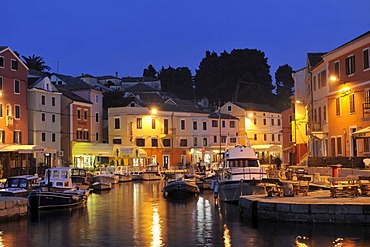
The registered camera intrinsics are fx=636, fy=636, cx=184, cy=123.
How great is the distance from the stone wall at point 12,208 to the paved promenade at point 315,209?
12.3 metres

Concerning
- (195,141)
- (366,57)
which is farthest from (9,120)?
(366,57)

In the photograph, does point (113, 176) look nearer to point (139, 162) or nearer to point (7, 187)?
point (139, 162)

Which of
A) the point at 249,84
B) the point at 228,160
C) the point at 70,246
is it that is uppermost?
the point at 249,84

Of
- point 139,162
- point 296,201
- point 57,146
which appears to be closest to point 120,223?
point 296,201

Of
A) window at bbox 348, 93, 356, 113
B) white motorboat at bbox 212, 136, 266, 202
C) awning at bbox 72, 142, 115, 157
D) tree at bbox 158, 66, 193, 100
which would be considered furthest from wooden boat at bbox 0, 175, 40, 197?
tree at bbox 158, 66, 193, 100

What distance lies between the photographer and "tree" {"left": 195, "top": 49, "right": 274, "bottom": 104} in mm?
143500

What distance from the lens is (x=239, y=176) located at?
142ft

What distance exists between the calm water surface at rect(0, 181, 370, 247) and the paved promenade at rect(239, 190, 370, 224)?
1.78 feet

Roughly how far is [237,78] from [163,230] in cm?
11950

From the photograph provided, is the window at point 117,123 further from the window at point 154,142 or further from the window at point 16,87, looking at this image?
the window at point 16,87

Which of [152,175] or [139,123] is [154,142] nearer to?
[139,123]

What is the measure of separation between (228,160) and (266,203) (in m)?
16.0

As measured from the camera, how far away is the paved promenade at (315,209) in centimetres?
2652

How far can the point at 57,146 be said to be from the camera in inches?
3273
